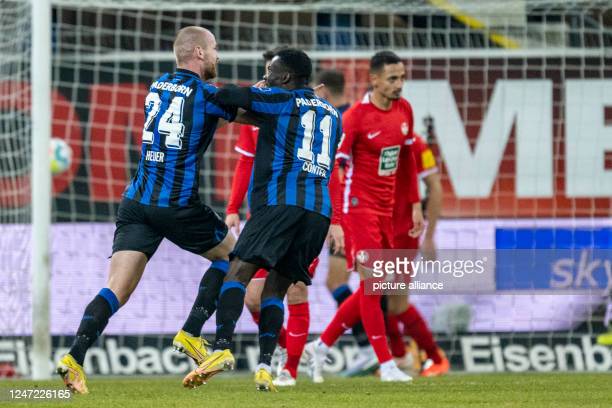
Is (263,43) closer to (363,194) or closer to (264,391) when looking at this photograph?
(363,194)

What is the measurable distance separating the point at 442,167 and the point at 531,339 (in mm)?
1538

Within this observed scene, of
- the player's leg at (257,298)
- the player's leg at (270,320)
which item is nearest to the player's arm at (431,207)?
the player's leg at (257,298)

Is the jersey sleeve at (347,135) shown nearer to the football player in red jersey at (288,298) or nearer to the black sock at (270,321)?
the football player in red jersey at (288,298)

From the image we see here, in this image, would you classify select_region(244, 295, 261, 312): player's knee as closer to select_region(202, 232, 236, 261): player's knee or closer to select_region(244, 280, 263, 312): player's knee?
select_region(244, 280, 263, 312): player's knee

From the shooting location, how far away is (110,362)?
35.2 ft

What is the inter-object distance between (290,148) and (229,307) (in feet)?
2.89

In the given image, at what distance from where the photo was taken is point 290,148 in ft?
22.8

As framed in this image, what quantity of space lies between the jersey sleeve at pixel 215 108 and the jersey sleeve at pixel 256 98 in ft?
0.19

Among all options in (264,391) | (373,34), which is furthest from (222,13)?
(264,391)

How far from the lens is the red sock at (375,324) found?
8.30 metres

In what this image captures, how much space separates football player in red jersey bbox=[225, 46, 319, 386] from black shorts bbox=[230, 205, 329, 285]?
97 cm

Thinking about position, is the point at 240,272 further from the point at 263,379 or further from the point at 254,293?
the point at 254,293

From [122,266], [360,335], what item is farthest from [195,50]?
[360,335]

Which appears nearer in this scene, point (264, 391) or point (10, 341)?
point (264, 391)
